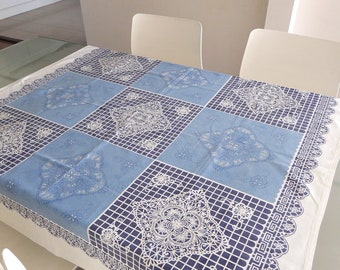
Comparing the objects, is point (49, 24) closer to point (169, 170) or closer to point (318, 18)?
point (318, 18)

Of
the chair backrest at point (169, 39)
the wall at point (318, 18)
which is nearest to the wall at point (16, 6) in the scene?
the chair backrest at point (169, 39)

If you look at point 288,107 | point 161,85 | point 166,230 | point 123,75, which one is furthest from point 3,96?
point 288,107

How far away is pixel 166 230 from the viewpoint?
0.65 metres

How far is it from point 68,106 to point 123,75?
10.7 inches

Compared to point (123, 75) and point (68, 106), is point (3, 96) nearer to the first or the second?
point (68, 106)

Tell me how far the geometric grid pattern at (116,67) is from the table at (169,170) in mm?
49

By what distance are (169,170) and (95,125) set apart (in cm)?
30

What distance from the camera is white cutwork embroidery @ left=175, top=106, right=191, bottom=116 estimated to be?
0.99 m

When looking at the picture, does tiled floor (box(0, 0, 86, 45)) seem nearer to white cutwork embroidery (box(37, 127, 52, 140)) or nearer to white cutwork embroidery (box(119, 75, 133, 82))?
white cutwork embroidery (box(119, 75, 133, 82))

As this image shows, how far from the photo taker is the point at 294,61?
1.27 m

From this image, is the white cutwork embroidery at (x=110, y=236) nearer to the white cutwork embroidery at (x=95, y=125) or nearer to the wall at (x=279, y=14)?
the white cutwork embroidery at (x=95, y=125)

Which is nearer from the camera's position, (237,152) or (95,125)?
(237,152)

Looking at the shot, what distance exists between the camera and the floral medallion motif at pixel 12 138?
2.85 ft

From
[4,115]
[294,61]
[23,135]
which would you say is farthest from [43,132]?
[294,61]
